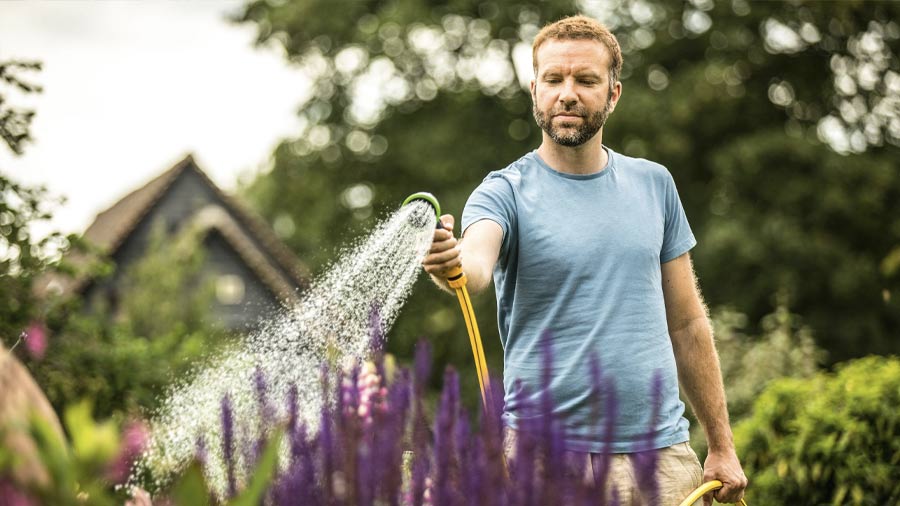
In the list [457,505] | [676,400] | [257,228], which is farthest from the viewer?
[257,228]

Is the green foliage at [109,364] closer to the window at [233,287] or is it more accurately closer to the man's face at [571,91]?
the man's face at [571,91]

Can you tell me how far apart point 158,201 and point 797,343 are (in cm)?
2079

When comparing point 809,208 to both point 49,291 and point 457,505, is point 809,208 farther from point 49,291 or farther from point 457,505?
point 457,505

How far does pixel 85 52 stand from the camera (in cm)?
1697

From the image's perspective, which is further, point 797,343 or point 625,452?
point 797,343

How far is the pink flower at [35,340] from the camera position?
15.6ft

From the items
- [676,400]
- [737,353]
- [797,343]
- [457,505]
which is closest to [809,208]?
[797,343]

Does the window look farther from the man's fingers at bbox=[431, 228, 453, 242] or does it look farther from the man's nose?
the man's fingers at bbox=[431, 228, 453, 242]

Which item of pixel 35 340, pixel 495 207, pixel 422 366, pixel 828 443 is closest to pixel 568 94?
pixel 495 207

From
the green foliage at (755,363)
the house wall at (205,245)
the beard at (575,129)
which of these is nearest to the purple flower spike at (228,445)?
the beard at (575,129)

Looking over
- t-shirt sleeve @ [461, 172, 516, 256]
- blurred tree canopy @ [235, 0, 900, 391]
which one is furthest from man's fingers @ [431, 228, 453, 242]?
blurred tree canopy @ [235, 0, 900, 391]

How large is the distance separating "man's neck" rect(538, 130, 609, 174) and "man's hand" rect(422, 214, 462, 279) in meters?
0.57

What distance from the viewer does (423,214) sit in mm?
2953

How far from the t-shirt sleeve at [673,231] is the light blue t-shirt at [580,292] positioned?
167 mm
